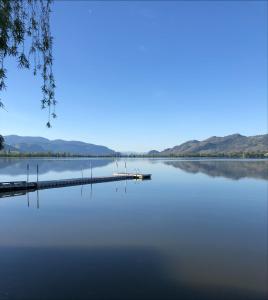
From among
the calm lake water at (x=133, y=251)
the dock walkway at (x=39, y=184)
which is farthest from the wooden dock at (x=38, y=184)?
the calm lake water at (x=133, y=251)

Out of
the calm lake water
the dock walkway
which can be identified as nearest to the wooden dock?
the dock walkway

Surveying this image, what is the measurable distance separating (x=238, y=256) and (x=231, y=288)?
17.9 ft

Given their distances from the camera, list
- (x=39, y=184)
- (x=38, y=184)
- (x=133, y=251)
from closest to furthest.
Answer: (x=133, y=251), (x=38, y=184), (x=39, y=184)

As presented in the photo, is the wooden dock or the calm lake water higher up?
the wooden dock

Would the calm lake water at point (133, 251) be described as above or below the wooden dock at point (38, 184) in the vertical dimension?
below

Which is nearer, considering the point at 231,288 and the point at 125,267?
the point at 231,288

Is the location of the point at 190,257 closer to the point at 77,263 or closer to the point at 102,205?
the point at 77,263

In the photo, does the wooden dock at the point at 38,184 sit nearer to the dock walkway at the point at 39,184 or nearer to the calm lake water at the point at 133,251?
the dock walkway at the point at 39,184

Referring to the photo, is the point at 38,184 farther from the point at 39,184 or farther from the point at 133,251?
the point at 133,251

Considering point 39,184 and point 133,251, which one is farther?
point 39,184

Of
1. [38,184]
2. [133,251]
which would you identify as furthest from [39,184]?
[133,251]

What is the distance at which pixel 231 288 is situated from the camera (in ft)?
54.5

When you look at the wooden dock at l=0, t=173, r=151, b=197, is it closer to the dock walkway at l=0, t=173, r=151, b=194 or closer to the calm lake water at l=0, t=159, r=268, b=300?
the dock walkway at l=0, t=173, r=151, b=194

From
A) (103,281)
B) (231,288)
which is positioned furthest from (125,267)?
(231,288)
